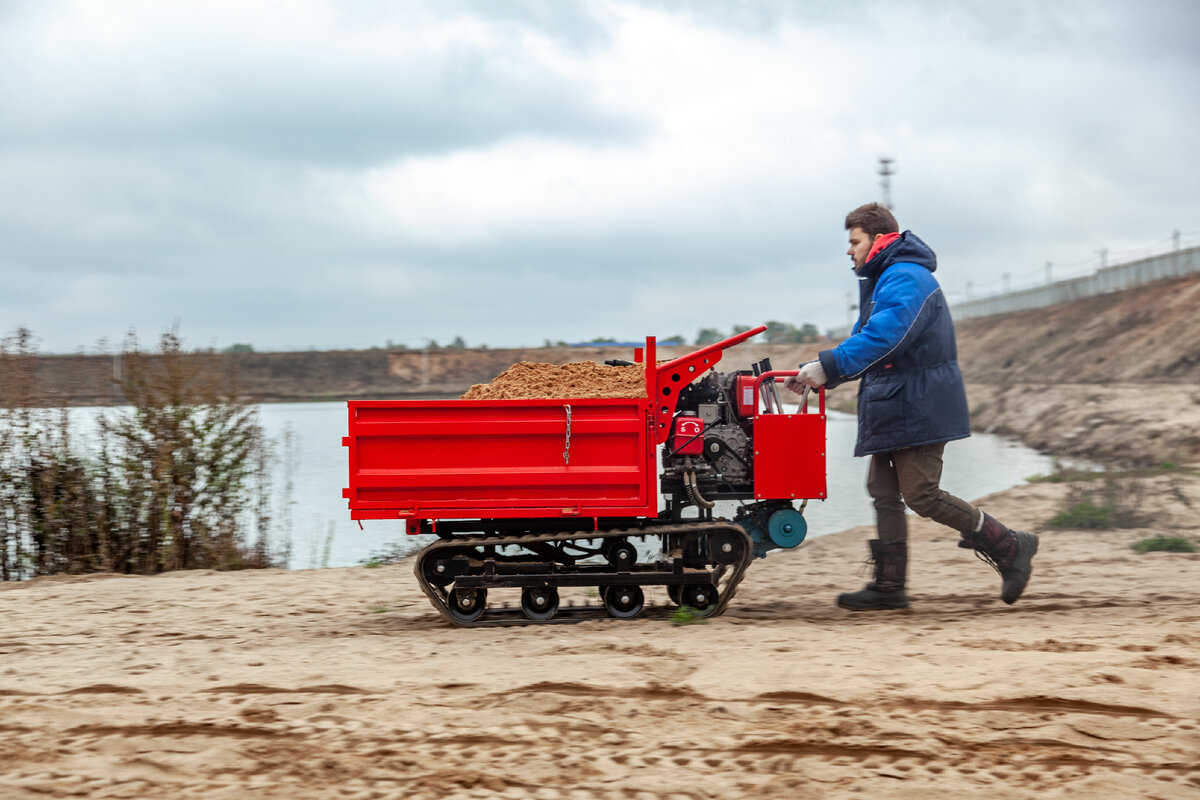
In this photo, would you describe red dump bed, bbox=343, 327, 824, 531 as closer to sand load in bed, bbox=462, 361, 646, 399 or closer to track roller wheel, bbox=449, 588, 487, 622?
sand load in bed, bbox=462, 361, 646, 399

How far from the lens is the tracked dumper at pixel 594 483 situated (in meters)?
5.38

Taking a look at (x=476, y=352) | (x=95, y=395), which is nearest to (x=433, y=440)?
(x=95, y=395)

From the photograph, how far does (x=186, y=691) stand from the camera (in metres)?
4.22

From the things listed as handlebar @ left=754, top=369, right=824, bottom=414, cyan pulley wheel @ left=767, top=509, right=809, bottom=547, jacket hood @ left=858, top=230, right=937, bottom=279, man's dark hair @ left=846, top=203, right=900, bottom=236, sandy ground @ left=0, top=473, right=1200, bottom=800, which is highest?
man's dark hair @ left=846, top=203, right=900, bottom=236

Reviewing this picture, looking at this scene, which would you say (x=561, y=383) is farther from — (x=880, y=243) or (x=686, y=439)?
(x=880, y=243)

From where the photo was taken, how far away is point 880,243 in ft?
19.3

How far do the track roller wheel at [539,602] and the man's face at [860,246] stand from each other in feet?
8.96

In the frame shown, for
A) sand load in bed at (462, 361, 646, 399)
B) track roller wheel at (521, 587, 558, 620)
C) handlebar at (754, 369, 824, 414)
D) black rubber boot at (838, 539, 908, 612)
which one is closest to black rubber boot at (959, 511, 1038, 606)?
black rubber boot at (838, 539, 908, 612)

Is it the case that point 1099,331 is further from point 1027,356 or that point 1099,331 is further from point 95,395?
point 95,395

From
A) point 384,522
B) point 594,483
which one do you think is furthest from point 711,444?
point 384,522

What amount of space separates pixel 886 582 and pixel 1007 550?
0.73 metres

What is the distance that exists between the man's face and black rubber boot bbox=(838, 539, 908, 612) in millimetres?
1716

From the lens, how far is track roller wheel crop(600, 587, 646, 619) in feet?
18.7

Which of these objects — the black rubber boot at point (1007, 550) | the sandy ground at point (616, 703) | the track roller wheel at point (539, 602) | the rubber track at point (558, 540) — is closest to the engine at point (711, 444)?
the rubber track at point (558, 540)
